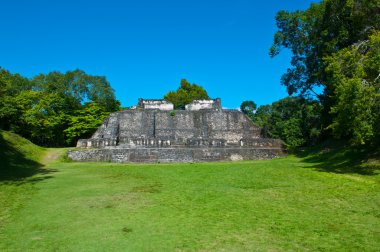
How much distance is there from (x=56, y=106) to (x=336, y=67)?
89.8 feet

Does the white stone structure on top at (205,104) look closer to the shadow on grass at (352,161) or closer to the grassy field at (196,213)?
the shadow on grass at (352,161)

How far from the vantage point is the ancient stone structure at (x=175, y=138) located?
1872cm

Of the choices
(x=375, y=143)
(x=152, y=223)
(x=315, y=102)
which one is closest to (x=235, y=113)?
(x=315, y=102)

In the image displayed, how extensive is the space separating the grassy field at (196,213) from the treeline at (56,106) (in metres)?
19.8

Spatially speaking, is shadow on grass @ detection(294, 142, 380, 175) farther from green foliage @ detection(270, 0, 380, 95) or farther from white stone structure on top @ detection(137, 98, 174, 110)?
white stone structure on top @ detection(137, 98, 174, 110)

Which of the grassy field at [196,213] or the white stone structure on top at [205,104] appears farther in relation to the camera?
the white stone structure on top at [205,104]

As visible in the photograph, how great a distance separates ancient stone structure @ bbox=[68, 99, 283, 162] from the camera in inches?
737

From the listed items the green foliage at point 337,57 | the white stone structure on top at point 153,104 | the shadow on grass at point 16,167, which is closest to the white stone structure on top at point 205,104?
the white stone structure on top at point 153,104

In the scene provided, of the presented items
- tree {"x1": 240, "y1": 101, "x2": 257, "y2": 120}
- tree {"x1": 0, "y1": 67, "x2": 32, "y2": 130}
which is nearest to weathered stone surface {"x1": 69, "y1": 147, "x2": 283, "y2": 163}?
tree {"x1": 0, "y1": 67, "x2": 32, "y2": 130}

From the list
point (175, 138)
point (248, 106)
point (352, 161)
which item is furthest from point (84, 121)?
point (248, 106)

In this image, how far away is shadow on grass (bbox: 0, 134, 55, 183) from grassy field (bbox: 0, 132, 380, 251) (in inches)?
18.0

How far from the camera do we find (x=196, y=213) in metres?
6.27

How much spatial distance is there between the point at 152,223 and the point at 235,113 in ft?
66.5

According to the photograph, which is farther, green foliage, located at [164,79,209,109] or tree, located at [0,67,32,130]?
green foliage, located at [164,79,209,109]
